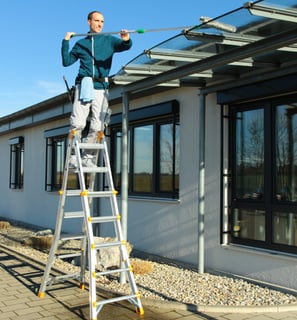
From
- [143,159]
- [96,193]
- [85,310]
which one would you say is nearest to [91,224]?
[96,193]

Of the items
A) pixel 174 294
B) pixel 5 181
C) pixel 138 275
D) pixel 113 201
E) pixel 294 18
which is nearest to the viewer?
pixel 294 18

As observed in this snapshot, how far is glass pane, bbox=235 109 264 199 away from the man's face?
8.75 ft

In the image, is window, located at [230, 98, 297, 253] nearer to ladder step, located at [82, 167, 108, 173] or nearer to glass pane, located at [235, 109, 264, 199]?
glass pane, located at [235, 109, 264, 199]

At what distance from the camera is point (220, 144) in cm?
691

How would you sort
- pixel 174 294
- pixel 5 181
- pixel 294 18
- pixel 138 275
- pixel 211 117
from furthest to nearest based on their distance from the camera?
pixel 5 181 → pixel 211 117 → pixel 138 275 → pixel 174 294 → pixel 294 18

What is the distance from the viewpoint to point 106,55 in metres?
5.36

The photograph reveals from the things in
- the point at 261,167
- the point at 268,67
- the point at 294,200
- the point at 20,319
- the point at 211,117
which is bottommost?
the point at 20,319

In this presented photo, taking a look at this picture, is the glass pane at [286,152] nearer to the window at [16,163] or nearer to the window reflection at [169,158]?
the window reflection at [169,158]

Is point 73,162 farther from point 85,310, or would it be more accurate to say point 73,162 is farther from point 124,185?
point 85,310

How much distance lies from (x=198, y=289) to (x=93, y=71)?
3098 mm

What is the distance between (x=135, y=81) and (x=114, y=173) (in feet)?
14.0

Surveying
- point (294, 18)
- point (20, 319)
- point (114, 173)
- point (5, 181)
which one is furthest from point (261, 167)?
point (5, 181)

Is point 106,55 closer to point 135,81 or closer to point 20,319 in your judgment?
point 135,81

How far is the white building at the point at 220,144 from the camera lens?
4.80 metres
